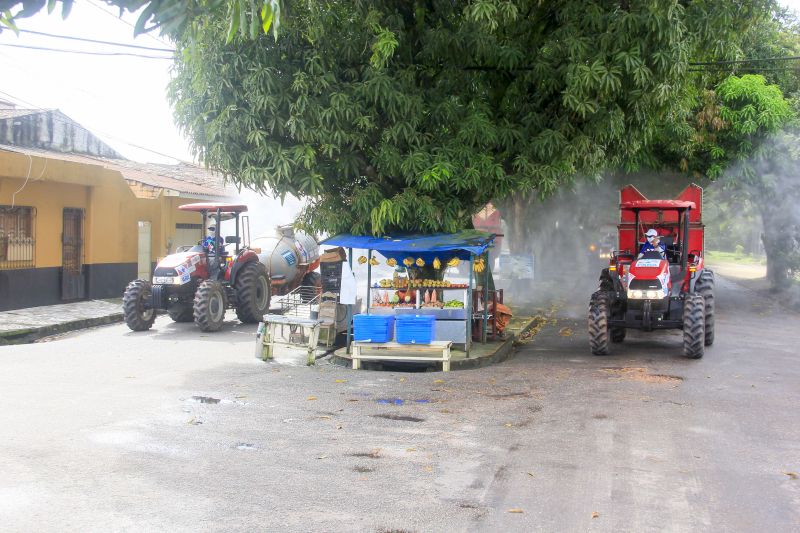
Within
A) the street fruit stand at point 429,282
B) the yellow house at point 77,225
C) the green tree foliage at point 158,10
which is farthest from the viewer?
the yellow house at point 77,225

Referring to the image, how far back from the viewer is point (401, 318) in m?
13.0

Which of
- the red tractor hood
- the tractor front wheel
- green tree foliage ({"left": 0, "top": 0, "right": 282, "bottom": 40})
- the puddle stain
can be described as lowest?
the puddle stain

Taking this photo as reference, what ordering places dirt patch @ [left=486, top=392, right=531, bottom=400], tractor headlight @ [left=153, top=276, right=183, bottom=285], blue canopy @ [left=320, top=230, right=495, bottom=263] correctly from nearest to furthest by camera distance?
1. dirt patch @ [left=486, top=392, right=531, bottom=400]
2. blue canopy @ [left=320, top=230, right=495, bottom=263]
3. tractor headlight @ [left=153, top=276, right=183, bottom=285]

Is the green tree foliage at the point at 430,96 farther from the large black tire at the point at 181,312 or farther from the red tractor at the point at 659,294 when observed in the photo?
the large black tire at the point at 181,312

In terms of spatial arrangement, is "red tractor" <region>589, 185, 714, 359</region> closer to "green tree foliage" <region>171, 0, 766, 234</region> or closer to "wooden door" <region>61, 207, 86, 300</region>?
"green tree foliage" <region>171, 0, 766, 234</region>

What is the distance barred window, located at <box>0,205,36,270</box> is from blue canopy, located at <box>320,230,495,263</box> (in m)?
9.83

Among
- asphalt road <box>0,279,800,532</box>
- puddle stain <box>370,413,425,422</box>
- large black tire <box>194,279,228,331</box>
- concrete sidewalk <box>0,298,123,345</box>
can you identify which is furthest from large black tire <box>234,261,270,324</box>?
puddle stain <box>370,413,425,422</box>

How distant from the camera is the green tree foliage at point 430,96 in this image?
12672 millimetres

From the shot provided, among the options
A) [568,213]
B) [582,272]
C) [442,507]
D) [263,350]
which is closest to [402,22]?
[263,350]

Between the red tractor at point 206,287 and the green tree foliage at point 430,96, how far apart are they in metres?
3.65

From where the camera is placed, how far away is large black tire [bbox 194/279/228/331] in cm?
1658

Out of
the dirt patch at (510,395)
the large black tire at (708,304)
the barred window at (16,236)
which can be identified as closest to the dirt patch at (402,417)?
the dirt patch at (510,395)

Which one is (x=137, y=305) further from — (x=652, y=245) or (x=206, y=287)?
(x=652, y=245)

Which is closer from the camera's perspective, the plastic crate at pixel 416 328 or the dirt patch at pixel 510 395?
the dirt patch at pixel 510 395
